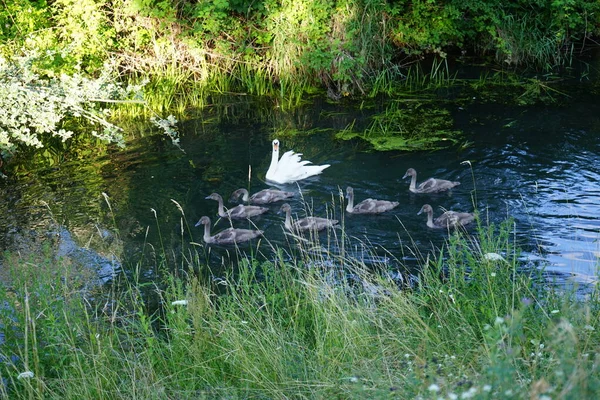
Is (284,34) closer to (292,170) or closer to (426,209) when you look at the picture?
(292,170)

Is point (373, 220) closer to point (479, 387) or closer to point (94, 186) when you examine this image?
point (94, 186)

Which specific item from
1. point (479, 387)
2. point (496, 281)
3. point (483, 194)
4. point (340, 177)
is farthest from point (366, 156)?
point (479, 387)

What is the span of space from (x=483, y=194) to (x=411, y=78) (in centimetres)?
660

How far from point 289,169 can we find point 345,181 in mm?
897

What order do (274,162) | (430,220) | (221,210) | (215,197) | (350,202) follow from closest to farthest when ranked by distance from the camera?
(430,220)
(350,202)
(221,210)
(215,197)
(274,162)

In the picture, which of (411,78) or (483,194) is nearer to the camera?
(483,194)

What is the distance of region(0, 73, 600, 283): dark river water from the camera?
978cm

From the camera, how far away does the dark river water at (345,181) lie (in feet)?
→ 32.1

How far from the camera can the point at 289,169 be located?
477 inches

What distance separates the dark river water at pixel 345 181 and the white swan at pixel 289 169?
0.51 feet

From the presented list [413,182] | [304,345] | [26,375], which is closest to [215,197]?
[413,182]

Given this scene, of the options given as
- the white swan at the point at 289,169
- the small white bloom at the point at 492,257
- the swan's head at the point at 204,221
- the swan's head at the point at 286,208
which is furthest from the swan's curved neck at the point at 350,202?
the small white bloom at the point at 492,257

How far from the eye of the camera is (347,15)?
15852 millimetres

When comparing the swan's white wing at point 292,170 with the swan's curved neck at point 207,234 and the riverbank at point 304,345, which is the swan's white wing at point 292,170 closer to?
the swan's curved neck at point 207,234
